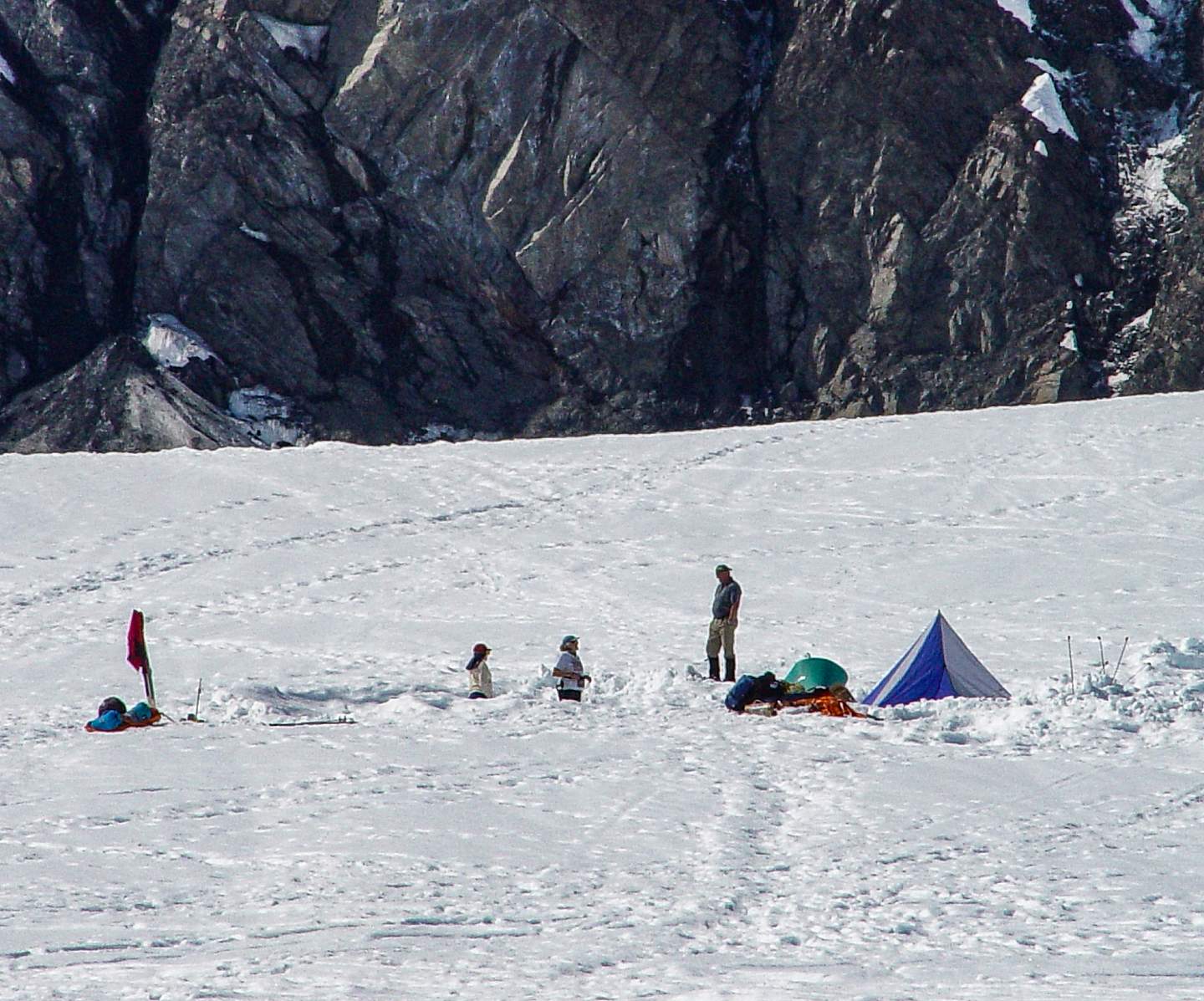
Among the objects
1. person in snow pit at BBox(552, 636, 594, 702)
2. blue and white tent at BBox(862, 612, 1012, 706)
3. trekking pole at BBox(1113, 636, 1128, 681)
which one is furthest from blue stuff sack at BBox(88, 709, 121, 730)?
trekking pole at BBox(1113, 636, 1128, 681)

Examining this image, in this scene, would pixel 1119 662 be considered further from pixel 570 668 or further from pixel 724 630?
pixel 570 668

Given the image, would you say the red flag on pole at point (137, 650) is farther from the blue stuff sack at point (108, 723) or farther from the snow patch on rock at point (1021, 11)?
the snow patch on rock at point (1021, 11)

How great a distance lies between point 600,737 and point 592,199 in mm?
42648

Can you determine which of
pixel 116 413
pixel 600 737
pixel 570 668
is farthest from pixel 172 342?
pixel 600 737

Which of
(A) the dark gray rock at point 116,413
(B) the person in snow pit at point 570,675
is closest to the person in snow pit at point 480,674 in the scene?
(B) the person in snow pit at point 570,675

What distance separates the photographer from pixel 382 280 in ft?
172

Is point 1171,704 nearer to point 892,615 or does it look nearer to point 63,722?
point 892,615

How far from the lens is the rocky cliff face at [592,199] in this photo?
166 feet

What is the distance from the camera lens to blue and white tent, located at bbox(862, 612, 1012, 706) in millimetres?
12750

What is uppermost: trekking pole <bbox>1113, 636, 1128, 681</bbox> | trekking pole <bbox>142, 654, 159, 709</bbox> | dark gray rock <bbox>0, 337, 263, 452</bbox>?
dark gray rock <bbox>0, 337, 263, 452</bbox>

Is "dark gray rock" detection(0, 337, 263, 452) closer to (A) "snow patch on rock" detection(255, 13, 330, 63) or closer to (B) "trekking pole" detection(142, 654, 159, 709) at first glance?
(A) "snow patch on rock" detection(255, 13, 330, 63)

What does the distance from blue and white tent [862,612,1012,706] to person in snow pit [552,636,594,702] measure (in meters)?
2.35

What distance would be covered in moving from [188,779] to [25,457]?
16723 millimetres

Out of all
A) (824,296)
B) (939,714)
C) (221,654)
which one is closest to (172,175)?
(824,296)
